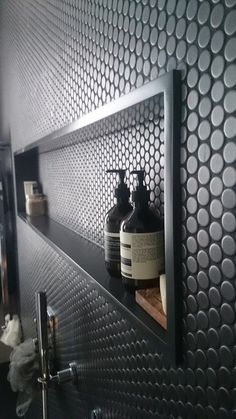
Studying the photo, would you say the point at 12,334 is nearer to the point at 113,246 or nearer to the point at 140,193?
the point at 113,246

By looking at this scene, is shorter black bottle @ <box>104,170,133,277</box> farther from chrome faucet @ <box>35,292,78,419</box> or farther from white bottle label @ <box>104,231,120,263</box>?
chrome faucet @ <box>35,292,78,419</box>

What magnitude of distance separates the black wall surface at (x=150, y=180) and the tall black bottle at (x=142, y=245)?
0.28 ft

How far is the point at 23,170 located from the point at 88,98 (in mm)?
1164

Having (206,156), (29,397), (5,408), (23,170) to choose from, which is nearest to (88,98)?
(206,156)

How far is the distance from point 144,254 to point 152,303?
2.6 inches

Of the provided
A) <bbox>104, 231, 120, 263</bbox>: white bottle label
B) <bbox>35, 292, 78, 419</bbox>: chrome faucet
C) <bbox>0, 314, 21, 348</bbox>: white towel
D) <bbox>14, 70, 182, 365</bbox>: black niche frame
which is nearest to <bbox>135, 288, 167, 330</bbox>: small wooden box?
<bbox>14, 70, 182, 365</bbox>: black niche frame

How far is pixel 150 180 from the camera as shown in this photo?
21.9 inches

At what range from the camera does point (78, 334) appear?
94cm

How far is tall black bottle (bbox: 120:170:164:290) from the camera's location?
0.44 metres

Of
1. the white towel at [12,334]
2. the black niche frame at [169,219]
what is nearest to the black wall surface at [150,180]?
the black niche frame at [169,219]

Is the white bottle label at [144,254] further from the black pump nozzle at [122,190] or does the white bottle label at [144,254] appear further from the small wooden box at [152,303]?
the black pump nozzle at [122,190]

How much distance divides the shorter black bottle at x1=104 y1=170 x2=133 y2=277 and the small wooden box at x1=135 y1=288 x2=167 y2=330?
0.39ft

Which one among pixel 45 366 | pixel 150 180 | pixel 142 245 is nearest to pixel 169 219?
pixel 142 245

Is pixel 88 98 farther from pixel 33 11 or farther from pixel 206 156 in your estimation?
pixel 33 11
